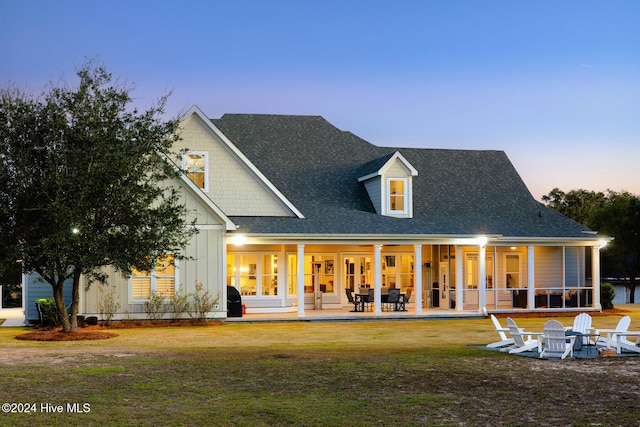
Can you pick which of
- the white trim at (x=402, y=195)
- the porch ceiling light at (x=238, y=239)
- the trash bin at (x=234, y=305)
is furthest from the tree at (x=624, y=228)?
the porch ceiling light at (x=238, y=239)

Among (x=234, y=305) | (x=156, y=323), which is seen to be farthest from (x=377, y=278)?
(x=156, y=323)

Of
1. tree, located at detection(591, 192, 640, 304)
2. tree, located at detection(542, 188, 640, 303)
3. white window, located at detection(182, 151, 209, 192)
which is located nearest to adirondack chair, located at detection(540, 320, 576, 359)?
white window, located at detection(182, 151, 209, 192)

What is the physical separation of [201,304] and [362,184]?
1078cm

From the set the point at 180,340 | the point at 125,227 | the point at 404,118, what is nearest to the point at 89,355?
the point at 180,340

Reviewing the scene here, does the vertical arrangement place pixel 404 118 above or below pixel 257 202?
above

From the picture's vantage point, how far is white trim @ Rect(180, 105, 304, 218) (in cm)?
2876

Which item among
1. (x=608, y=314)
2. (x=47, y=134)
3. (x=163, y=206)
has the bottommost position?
(x=608, y=314)

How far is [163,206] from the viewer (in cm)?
2231

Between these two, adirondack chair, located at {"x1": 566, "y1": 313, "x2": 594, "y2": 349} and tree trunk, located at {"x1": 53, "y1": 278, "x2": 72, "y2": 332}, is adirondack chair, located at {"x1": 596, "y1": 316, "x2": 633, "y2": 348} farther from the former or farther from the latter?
tree trunk, located at {"x1": 53, "y1": 278, "x2": 72, "y2": 332}

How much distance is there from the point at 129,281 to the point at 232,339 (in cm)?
627

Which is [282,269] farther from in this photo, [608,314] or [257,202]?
[608,314]

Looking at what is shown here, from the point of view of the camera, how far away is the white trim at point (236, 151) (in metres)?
28.8

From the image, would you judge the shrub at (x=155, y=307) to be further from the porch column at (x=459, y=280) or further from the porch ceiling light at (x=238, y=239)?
the porch column at (x=459, y=280)

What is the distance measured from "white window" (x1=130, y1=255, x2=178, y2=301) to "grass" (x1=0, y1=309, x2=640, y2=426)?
5942mm
